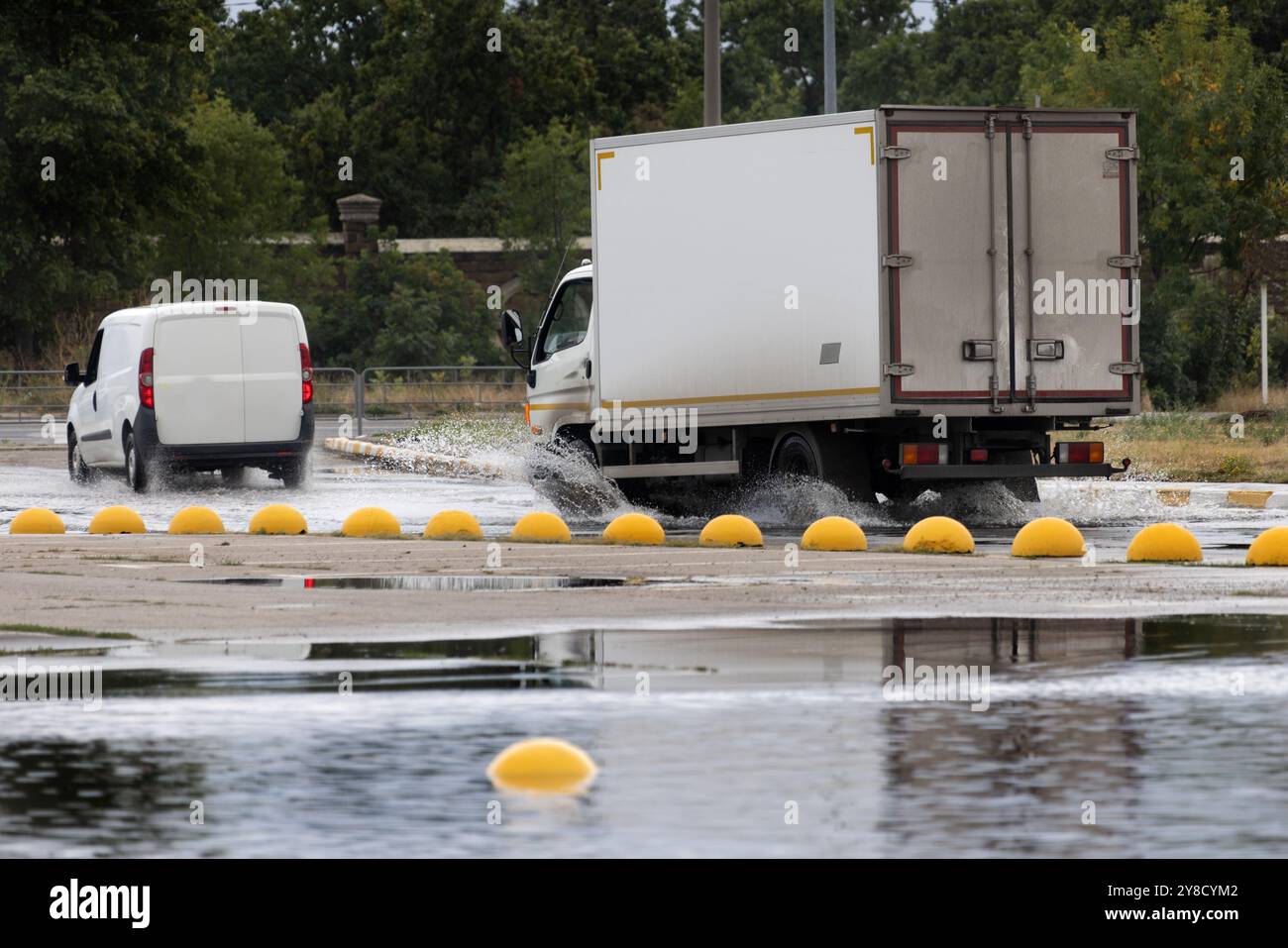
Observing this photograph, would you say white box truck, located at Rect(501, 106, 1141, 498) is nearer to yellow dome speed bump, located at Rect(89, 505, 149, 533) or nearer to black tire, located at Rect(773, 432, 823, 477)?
black tire, located at Rect(773, 432, 823, 477)

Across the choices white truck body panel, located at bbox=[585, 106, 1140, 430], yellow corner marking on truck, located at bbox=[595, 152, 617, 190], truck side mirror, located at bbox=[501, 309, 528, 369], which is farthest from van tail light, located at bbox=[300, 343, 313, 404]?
white truck body panel, located at bbox=[585, 106, 1140, 430]

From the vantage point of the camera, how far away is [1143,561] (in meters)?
14.6

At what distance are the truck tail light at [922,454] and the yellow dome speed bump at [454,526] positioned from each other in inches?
129

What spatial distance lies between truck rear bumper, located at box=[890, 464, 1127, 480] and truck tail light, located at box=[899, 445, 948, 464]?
3 cm

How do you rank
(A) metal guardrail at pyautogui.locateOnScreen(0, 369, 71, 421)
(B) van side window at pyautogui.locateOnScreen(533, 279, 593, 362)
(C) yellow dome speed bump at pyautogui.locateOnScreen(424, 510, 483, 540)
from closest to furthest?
(C) yellow dome speed bump at pyautogui.locateOnScreen(424, 510, 483, 540)
(B) van side window at pyautogui.locateOnScreen(533, 279, 593, 362)
(A) metal guardrail at pyautogui.locateOnScreen(0, 369, 71, 421)

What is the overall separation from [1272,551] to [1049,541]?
148 cm

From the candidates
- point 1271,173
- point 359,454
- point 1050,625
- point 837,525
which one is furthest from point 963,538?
point 1271,173

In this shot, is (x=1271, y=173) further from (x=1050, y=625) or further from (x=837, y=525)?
(x=1050, y=625)

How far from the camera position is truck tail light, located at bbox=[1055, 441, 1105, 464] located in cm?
1900

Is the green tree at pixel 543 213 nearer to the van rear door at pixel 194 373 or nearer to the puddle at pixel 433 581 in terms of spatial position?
the van rear door at pixel 194 373

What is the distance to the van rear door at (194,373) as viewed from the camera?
77.2 feet

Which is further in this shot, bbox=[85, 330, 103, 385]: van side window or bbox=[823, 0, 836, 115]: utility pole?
bbox=[823, 0, 836, 115]: utility pole

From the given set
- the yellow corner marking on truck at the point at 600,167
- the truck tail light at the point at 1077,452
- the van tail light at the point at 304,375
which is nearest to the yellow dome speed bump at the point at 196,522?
the yellow corner marking on truck at the point at 600,167
